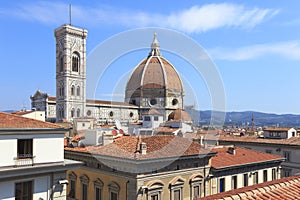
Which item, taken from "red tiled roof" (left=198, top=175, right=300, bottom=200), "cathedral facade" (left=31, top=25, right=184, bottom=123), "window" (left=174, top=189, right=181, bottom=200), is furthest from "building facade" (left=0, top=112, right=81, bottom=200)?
"cathedral facade" (left=31, top=25, right=184, bottom=123)

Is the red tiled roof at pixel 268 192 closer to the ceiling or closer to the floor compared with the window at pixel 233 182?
closer to the ceiling

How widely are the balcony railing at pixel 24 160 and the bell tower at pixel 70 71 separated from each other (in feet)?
235

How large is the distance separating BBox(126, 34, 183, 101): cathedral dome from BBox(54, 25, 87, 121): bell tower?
49.8ft

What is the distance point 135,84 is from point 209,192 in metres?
76.7

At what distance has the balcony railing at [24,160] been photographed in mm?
12483

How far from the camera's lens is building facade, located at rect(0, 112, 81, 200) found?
12242 millimetres

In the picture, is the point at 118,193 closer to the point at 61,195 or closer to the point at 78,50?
the point at 61,195

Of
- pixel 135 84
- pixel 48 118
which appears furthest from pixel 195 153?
pixel 135 84

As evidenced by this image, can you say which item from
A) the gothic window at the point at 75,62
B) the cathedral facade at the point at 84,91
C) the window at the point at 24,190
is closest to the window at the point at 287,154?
the window at the point at 24,190

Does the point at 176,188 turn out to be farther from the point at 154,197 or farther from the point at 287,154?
the point at 287,154

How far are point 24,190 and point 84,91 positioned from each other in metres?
78.3

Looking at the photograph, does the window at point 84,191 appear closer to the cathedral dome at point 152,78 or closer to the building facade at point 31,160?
the building facade at point 31,160

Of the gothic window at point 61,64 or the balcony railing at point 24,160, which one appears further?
the gothic window at point 61,64

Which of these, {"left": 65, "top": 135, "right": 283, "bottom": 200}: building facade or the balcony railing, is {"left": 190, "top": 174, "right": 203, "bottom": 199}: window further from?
the balcony railing
